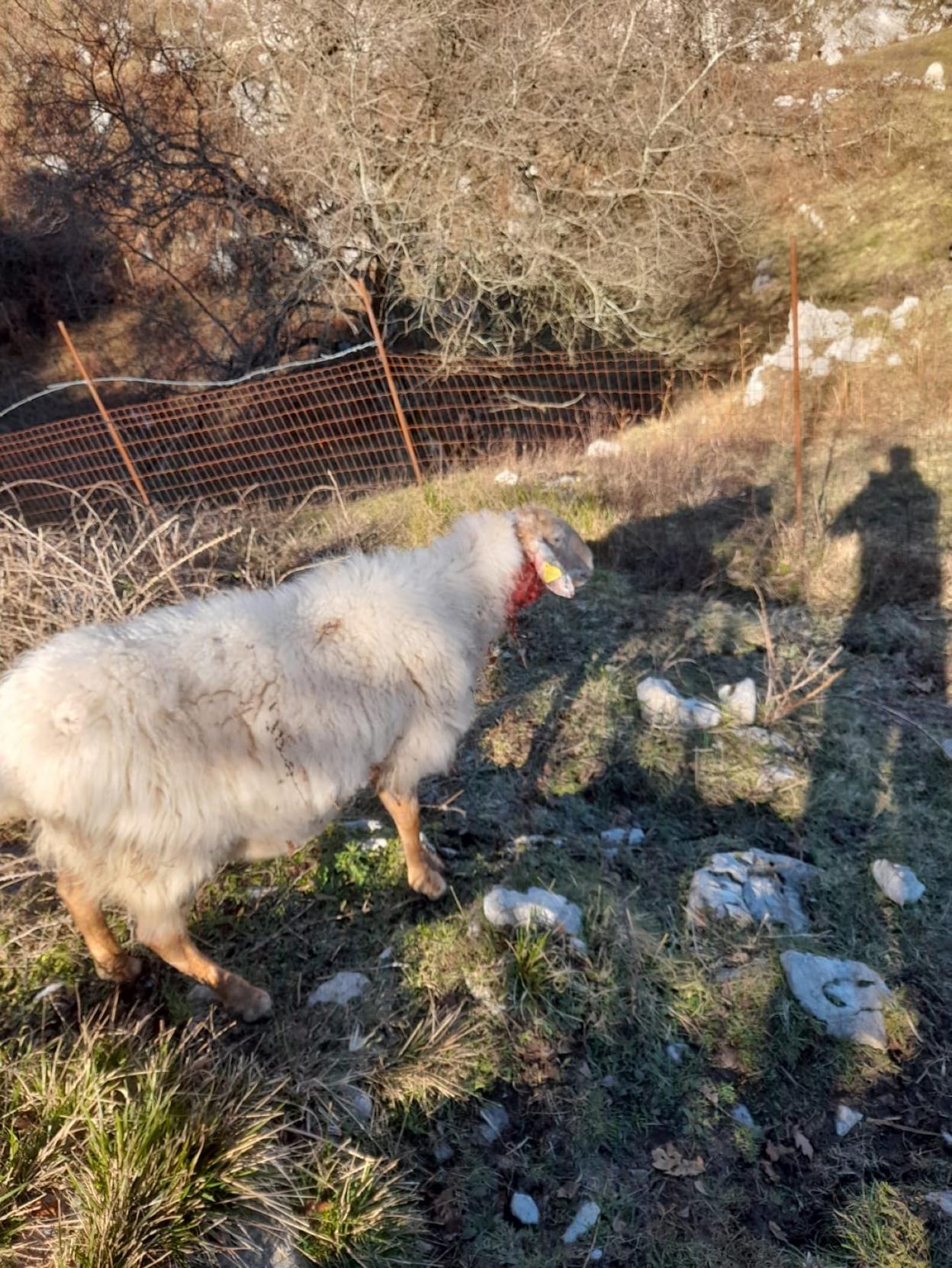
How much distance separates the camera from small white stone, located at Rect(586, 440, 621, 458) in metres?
7.86

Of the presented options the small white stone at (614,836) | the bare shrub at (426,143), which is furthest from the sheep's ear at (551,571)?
the bare shrub at (426,143)

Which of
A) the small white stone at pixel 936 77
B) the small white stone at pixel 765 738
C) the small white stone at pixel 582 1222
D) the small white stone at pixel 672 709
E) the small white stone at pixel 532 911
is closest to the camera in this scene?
the small white stone at pixel 582 1222

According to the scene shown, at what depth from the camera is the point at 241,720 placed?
244cm

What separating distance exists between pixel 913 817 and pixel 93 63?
14.0m

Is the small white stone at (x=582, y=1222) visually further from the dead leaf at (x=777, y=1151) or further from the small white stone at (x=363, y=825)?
the small white stone at (x=363, y=825)

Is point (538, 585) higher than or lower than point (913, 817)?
higher

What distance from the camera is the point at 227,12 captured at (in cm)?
955

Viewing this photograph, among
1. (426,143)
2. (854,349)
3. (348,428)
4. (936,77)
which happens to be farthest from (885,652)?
(936,77)

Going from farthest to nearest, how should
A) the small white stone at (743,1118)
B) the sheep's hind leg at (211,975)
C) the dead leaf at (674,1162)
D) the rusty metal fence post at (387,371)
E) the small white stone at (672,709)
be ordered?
the rusty metal fence post at (387,371)
the small white stone at (672,709)
the sheep's hind leg at (211,975)
the small white stone at (743,1118)
the dead leaf at (674,1162)

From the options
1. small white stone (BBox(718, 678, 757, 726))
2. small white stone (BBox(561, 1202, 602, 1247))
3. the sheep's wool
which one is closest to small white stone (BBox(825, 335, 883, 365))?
small white stone (BBox(718, 678, 757, 726))

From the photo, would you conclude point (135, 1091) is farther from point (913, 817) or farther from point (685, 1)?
point (685, 1)

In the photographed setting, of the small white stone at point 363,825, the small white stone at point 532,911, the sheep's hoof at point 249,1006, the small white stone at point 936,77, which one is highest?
the small white stone at point 936,77

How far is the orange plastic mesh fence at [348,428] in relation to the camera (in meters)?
8.38

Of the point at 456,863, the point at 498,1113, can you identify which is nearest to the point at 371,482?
the point at 456,863
